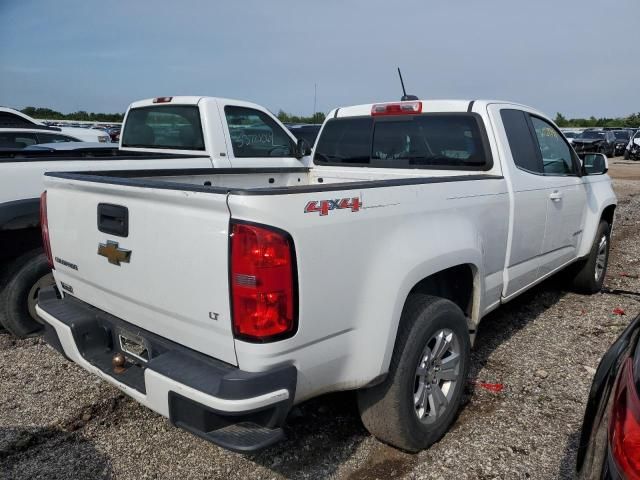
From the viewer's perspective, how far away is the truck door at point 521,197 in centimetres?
365

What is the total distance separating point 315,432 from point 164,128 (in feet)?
14.5

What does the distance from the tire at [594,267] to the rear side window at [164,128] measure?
4.17 m

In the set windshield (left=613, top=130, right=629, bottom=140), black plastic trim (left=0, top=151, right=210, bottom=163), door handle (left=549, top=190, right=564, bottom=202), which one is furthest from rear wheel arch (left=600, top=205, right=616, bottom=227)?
windshield (left=613, top=130, right=629, bottom=140)

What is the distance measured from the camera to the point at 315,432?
3104 millimetres

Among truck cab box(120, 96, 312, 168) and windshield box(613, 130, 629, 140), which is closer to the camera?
truck cab box(120, 96, 312, 168)

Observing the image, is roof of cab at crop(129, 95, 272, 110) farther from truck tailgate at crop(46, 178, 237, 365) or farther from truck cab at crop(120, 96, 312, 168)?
truck tailgate at crop(46, 178, 237, 365)

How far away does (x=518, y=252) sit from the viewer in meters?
3.75

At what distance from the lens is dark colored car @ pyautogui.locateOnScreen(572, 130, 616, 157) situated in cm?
2628

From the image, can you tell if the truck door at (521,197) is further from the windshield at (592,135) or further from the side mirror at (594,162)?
the windshield at (592,135)

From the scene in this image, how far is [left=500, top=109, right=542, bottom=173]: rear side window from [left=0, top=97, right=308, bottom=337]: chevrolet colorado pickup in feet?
9.81

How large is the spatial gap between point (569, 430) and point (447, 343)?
94cm

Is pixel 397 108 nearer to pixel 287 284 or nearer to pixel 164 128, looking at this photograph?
pixel 287 284

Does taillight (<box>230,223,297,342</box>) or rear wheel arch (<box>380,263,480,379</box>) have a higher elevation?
taillight (<box>230,223,297,342</box>)

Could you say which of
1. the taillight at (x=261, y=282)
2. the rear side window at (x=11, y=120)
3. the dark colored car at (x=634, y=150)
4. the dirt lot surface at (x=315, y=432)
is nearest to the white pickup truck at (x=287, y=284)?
the taillight at (x=261, y=282)
